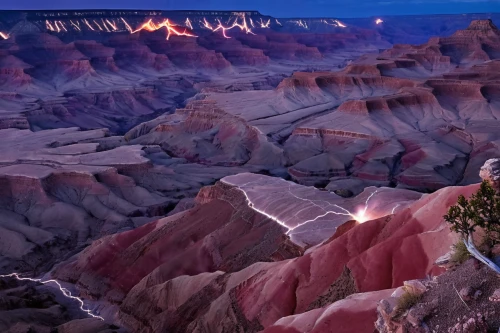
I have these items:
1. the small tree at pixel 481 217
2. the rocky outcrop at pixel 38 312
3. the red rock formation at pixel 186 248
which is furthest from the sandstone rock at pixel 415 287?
the rocky outcrop at pixel 38 312

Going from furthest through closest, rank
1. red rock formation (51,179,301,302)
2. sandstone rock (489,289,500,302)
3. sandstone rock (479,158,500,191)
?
1. red rock formation (51,179,301,302)
2. sandstone rock (479,158,500,191)
3. sandstone rock (489,289,500,302)

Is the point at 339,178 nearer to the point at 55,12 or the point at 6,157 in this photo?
the point at 6,157

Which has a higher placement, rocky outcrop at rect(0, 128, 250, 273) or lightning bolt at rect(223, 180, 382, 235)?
lightning bolt at rect(223, 180, 382, 235)

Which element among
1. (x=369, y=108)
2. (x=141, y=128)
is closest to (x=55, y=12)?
(x=141, y=128)

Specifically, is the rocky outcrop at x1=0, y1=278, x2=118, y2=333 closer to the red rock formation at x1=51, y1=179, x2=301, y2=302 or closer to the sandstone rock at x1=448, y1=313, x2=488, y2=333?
the red rock formation at x1=51, y1=179, x2=301, y2=302

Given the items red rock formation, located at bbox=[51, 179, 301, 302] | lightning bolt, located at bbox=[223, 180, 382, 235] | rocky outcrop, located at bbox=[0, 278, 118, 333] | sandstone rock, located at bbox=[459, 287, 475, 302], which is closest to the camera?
sandstone rock, located at bbox=[459, 287, 475, 302]

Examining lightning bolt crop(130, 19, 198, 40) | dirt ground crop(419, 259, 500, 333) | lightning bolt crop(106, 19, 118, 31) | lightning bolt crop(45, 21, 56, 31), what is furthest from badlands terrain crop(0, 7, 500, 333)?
lightning bolt crop(130, 19, 198, 40)
